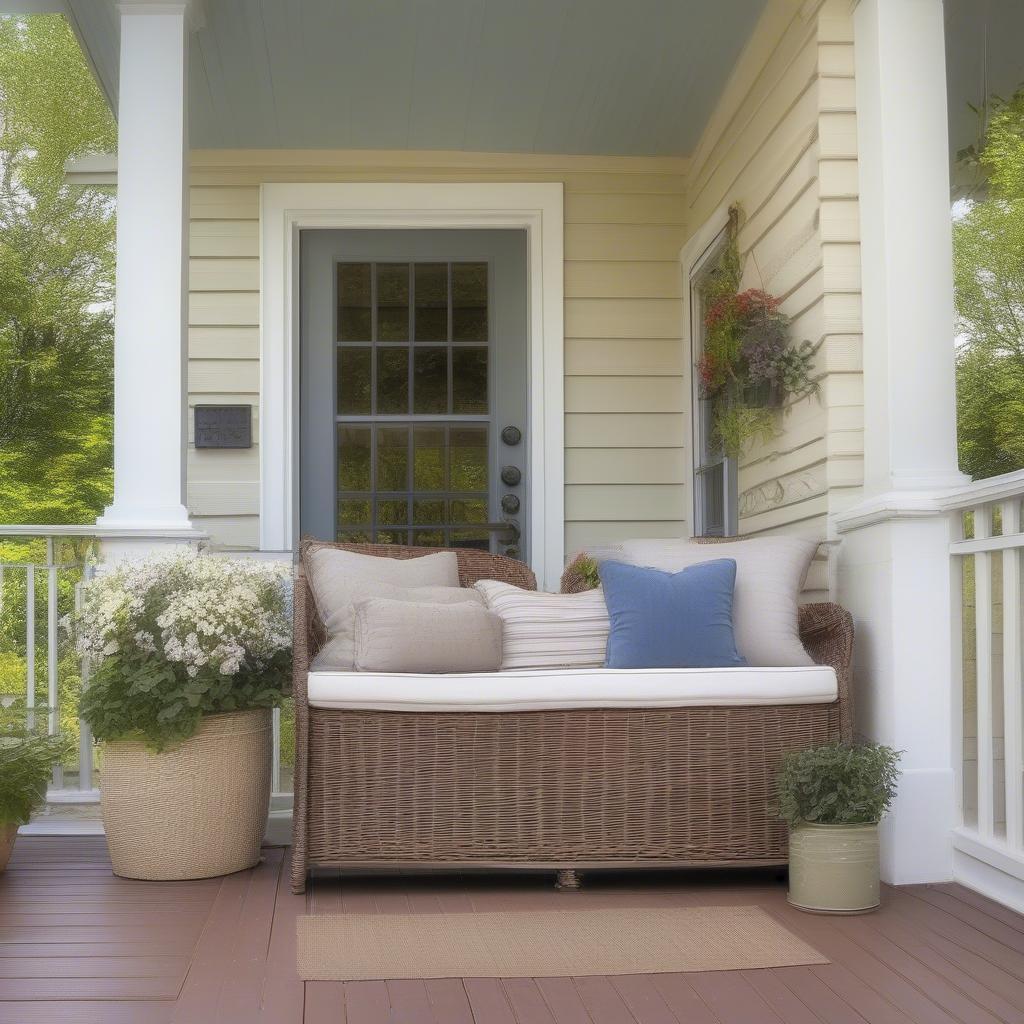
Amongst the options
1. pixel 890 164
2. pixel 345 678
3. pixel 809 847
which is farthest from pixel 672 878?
pixel 890 164

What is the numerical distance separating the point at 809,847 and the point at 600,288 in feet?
9.12

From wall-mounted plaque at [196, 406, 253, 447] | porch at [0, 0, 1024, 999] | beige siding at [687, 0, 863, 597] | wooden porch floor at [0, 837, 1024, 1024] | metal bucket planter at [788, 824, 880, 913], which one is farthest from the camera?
wall-mounted plaque at [196, 406, 253, 447]

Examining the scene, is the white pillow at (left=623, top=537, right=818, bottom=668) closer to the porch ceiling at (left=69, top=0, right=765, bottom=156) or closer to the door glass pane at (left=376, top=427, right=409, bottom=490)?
the porch ceiling at (left=69, top=0, right=765, bottom=156)

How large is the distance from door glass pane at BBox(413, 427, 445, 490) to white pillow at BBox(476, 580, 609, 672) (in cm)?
156

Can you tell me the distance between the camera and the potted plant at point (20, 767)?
3049 millimetres

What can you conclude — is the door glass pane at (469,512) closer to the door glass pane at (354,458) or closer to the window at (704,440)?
the door glass pane at (354,458)

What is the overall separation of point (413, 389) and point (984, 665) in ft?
8.57

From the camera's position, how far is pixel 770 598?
3166 mm

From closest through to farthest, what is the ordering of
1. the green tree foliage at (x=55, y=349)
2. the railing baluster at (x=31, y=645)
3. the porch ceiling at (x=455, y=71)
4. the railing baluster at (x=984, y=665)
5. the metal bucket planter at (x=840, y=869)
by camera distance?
the metal bucket planter at (x=840, y=869), the railing baluster at (x=984, y=665), the railing baluster at (x=31, y=645), the porch ceiling at (x=455, y=71), the green tree foliage at (x=55, y=349)

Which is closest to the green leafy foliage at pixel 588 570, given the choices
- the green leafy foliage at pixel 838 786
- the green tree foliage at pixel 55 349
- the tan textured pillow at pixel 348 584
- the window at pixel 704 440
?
the tan textured pillow at pixel 348 584

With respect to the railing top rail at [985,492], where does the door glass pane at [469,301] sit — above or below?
above

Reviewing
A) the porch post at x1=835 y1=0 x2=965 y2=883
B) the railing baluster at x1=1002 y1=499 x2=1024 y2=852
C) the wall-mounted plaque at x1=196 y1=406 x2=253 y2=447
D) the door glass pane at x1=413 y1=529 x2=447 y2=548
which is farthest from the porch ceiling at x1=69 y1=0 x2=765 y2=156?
the railing baluster at x1=1002 y1=499 x2=1024 y2=852

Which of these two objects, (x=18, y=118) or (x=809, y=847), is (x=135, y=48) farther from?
(x=18, y=118)

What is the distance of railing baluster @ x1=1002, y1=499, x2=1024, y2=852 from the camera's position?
8.73 ft
